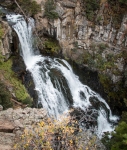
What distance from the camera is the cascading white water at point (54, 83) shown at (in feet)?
45.4

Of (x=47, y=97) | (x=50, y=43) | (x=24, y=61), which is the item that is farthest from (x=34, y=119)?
(x=50, y=43)

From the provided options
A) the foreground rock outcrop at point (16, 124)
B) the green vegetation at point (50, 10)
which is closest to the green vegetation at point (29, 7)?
the green vegetation at point (50, 10)

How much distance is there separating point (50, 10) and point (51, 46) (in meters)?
3.05

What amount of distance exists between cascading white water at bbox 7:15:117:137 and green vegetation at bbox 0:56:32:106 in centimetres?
126

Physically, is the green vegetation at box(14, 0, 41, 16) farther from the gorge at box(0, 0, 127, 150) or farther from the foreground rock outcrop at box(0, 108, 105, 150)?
the foreground rock outcrop at box(0, 108, 105, 150)

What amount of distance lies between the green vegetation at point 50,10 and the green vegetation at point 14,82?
5444 millimetres

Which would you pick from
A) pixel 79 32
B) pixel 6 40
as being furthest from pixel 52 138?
pixel 79 32

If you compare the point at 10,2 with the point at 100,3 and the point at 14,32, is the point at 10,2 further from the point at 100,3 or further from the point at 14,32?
the point at 100,3

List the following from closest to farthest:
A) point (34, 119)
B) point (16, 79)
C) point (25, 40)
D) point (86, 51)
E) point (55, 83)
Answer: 1. point (34, 119)
2. point (16, 79)
3. point (55, 83)
4. point (25, 40)
5. point (86, 51)

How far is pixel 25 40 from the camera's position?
1562 cm

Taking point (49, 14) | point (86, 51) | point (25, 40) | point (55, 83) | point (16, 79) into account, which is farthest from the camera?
point (86, 51)

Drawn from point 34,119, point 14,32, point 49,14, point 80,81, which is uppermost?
point 49,14

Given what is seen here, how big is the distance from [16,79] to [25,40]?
3.86 meters

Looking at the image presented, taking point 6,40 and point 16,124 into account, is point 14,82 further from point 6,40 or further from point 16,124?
point 16,124
